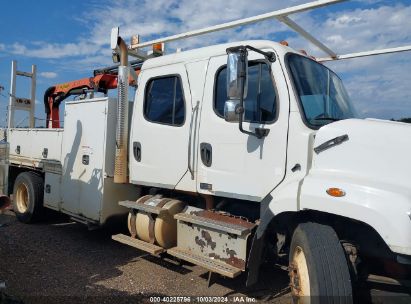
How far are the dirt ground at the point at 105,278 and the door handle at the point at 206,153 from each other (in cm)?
139

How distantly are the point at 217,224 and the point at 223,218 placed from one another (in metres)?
0.18

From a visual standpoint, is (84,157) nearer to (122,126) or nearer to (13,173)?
(122,126)

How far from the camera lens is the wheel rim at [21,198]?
7.86m

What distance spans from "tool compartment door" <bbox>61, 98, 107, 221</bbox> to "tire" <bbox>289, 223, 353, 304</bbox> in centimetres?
315

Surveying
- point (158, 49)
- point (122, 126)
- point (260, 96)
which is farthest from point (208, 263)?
point (158, 49)

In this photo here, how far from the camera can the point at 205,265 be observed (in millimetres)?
4480

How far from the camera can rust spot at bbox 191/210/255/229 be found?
4.43 meters

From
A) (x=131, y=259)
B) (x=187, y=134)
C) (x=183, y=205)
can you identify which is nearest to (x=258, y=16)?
(x=187, y=134)

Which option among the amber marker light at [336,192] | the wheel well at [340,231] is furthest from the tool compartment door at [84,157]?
the amber marker light at [336,192]

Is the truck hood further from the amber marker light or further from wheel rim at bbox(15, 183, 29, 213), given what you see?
wheel rim at bbox(15, 183, 29, 213)

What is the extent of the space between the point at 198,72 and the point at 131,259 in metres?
2.71

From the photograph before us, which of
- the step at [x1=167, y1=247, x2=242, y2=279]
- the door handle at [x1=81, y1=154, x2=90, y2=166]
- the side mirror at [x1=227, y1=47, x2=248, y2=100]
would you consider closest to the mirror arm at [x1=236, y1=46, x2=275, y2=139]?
the side mirror at [x1=227, y1=47, x2=248, y2=100]

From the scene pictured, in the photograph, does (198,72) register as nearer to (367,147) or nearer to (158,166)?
(158,166)

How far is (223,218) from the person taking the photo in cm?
464
